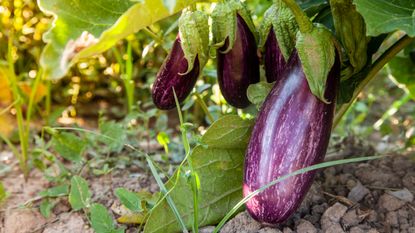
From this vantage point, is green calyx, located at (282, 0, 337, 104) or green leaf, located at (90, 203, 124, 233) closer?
green calyx, located at (282, 0, 337, 104)

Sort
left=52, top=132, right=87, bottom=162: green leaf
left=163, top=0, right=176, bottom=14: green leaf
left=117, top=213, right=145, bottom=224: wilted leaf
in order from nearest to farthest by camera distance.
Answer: left=163, top=0, right=176, bottom=14: green leaf, left=117, top=213, right=145, bottom=224: wilted leaf, left=52, top=132, right=87, bottom=162: green leaf

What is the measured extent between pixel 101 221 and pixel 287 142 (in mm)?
341

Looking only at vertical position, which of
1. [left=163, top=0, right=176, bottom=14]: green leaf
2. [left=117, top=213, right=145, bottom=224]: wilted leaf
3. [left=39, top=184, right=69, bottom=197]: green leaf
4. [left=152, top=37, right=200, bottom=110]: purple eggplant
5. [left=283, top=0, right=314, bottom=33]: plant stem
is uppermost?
[left=163, top=0, right=176, bottom=14]: green leaf

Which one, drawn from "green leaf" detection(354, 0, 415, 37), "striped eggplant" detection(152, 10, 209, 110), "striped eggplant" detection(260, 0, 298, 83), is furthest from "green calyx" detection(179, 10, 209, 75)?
"green leaf" detection(354, 0, 415, 37)

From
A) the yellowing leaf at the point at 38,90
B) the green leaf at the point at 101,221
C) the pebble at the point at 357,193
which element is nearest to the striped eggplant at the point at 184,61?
the green leaf at the point at 101,221

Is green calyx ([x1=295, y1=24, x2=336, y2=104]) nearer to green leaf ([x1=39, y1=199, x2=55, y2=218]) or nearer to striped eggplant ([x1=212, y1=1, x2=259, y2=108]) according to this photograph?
striped eggplant ([x1=212, y1=1, x2=259, y2=108])

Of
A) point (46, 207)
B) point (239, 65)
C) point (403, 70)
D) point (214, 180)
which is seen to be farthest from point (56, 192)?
point (403, 70)

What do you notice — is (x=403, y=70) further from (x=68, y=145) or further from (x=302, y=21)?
(x=68, y=145)

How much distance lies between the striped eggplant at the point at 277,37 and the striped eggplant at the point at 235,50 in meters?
0.02

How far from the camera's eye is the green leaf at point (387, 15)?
843 mm

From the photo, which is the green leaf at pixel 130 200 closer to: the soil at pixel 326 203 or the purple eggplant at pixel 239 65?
the soil at pixel 326 203

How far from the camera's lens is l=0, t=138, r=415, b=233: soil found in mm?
1055

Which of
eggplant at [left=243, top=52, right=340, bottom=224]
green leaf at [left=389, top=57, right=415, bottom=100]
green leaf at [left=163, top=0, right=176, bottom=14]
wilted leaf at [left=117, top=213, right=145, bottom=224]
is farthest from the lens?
green leaf at [left=389, top=57, right=415, bottom=100]

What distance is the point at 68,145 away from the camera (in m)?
1.30
